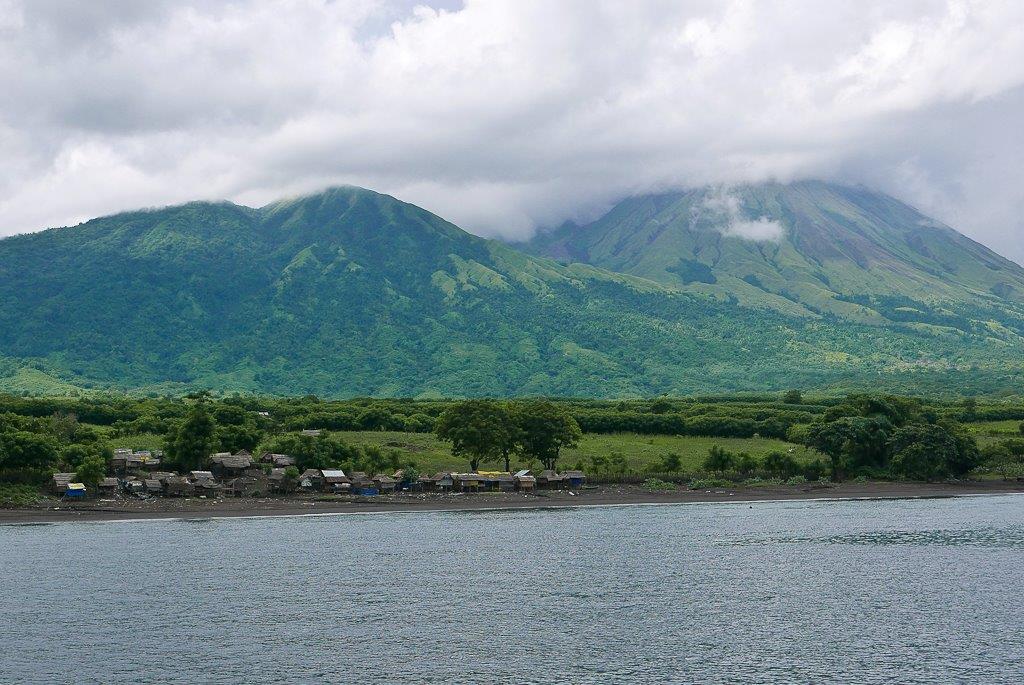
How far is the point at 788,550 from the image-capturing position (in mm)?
67562

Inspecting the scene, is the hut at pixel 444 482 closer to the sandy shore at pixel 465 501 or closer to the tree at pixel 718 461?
the sandy shore at pixel 465 501

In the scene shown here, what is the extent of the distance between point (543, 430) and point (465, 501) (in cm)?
1482

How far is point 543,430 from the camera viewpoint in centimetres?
10762

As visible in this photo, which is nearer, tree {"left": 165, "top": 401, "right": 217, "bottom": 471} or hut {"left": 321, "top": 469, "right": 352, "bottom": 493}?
hut {"left": 321, "top": 469, "right": 352, "bottom": 493}

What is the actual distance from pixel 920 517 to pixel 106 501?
218 feet

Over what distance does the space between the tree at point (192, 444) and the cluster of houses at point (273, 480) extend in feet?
4.08

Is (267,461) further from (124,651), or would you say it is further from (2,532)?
(124,651)

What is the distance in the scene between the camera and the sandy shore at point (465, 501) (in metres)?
84.7

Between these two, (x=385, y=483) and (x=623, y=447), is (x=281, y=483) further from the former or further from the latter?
(x=623, y=447)

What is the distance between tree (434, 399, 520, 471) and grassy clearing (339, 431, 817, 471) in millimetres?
5049

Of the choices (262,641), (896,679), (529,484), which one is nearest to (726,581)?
(896,679)

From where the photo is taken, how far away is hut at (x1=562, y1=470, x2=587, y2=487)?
10540 cm

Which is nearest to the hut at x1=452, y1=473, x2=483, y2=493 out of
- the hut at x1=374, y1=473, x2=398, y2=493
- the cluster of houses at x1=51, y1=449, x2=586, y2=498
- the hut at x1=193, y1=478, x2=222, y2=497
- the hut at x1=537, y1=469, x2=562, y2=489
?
the cluster of houses at x1=51, y1=449, x2=586, y2=498

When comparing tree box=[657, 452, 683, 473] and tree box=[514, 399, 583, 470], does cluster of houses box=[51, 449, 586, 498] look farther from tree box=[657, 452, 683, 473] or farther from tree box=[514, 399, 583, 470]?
tree box=[657, 452, 683, 473]
